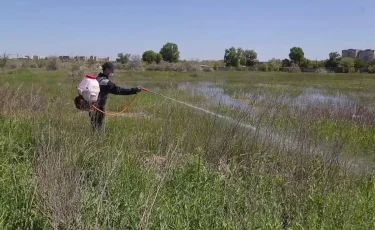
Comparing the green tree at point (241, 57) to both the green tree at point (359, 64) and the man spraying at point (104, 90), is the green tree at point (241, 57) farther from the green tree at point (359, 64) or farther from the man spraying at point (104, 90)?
the man spraying at point (104, 90)

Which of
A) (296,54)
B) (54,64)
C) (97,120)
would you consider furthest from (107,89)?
(296,54)

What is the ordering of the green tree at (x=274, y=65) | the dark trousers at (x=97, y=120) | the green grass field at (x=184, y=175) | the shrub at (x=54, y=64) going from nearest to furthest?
the green grass field at (x=184, y=175), the dark trousers at (x=97, y=120), the shrub at (x=54, y=64), the green tree at (x=274, y=65)

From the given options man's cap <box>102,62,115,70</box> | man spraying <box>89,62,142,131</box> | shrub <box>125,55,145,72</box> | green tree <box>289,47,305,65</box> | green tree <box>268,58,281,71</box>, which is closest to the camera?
man spraying <box>89,62,142,131</box>

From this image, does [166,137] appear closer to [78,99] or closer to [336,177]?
[78,99]

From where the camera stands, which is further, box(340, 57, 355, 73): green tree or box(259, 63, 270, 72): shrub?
box(259, 63, 270, 72): shrub

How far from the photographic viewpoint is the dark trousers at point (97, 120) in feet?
23.1

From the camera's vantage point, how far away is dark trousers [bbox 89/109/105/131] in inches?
277

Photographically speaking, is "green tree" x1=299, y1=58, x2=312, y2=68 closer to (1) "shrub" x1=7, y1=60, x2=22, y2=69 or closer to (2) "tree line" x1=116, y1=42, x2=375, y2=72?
(2) "tree line" x1=116, y1=42, x2=375, y2=72

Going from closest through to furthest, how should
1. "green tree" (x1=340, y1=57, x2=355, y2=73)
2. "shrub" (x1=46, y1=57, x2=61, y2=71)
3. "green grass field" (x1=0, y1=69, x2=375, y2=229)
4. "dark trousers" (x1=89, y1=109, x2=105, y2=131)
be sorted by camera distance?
"green grass field" (x1=0, y1=69, x2=375, y2=229) → "dark trousers" (x1=89, y1=109, x2=105, y2=131) → "shrub" (x1=46, y1=57, x2=61, y2=71) → "green tree" (x1=340, y1=57, x2=355, y2=73)

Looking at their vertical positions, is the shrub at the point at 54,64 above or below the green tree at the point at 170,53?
below

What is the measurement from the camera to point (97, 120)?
23.8 feet

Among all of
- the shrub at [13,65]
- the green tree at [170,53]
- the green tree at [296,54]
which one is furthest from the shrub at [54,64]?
the green tree at [296,54]

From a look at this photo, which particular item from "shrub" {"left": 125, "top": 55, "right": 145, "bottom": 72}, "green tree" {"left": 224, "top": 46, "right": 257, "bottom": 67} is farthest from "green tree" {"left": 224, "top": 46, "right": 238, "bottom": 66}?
"shrub" {"left": 125, "top": 55, "right": 145, "bottom": 72}

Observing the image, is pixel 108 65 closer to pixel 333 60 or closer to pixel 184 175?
pixel 184 175
